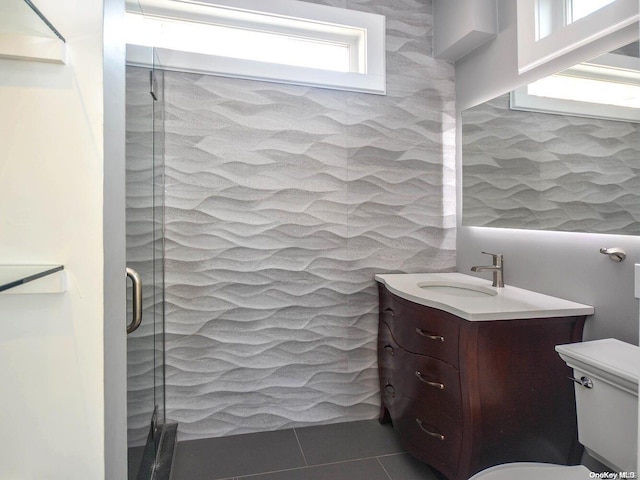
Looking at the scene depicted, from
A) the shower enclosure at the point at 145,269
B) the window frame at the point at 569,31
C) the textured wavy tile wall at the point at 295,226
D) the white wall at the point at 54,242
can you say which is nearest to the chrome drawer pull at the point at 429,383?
the textured wavy tile wall at the point at 295,226

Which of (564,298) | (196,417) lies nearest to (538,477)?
(564,298)

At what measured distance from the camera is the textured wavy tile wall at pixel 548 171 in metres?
1.46

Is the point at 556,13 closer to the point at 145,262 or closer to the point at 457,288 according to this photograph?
the point at 457,288

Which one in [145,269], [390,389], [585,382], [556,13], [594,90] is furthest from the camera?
[390,389]

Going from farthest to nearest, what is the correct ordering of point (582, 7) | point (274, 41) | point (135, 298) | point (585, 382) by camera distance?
point (274, 41) → point (582, 7) → point (585, 382) → point (135, 298)

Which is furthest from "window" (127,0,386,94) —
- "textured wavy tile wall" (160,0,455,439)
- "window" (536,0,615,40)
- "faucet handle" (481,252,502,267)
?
"faucet handle" (481,252,502,267)

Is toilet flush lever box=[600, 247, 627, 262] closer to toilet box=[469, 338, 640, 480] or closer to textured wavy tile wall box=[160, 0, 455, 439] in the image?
toilet box=[469, 338, 640, 480]

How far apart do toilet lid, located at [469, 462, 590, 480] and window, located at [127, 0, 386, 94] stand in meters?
1.95

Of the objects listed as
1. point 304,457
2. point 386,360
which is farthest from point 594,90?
point 304,457

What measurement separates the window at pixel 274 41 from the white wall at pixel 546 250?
22.1 inches

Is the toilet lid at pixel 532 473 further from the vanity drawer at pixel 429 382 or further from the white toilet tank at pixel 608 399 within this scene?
the vanity drawer at pixel 429 382

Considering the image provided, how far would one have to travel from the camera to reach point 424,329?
174cm

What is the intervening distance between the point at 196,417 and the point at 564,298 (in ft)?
6.32

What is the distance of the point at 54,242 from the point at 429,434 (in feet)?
5.32
